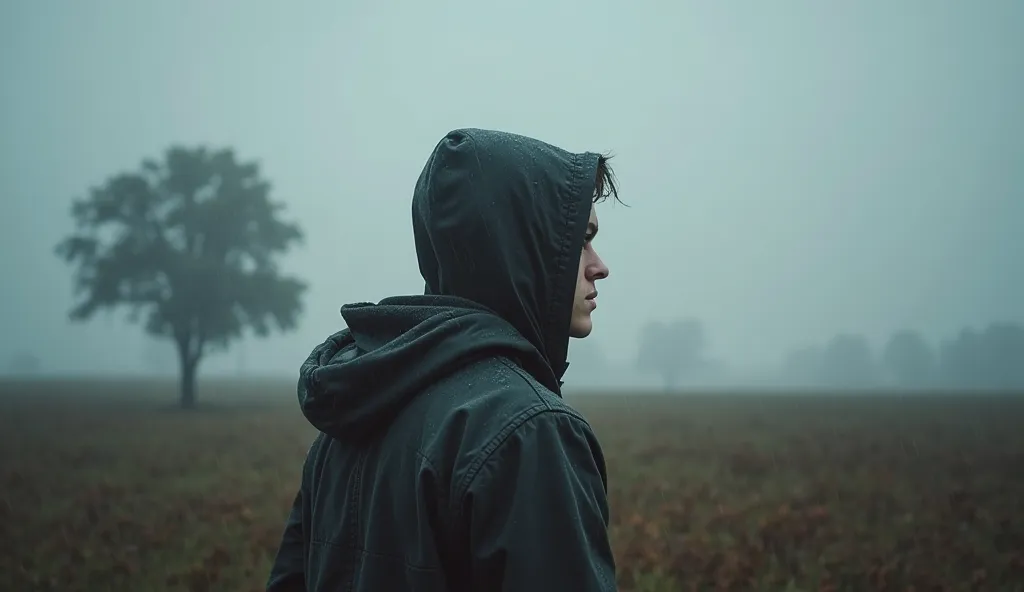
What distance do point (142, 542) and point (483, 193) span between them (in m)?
5.68

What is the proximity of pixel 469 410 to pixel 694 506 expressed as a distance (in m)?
5.81

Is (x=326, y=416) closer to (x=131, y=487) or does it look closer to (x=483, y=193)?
(x=483, y=193)

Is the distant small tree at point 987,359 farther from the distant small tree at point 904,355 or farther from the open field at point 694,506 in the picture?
the distant small tree at point 904,355

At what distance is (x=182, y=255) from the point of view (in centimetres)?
1995

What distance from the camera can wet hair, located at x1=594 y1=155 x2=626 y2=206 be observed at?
1725 millimetres

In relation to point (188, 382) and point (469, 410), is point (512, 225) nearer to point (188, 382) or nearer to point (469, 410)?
point (469, 410)

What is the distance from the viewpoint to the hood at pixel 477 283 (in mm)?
1320

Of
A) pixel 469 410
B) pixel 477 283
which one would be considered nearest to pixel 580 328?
pixel 477 283

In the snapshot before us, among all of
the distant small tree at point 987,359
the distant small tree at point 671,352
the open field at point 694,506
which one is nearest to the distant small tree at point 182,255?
the open field at point 694,506

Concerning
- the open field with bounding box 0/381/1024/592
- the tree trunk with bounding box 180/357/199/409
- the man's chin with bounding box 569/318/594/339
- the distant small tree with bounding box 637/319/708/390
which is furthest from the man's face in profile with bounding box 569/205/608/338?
the distant small tree with bounding box 637/319/708/390

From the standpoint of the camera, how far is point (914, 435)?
25.6ft

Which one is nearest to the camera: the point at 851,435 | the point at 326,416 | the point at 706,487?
the point at 326,416

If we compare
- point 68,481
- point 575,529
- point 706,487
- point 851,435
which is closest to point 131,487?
point 68,481

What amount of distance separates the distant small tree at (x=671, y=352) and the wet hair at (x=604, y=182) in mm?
60459
